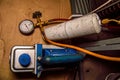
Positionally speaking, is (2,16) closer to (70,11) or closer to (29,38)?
(29,38)

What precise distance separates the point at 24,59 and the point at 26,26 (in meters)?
0.26

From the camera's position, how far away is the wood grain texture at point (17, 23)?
1.13m

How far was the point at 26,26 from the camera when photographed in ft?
3.71

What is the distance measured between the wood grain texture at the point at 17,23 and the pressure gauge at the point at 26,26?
5cm

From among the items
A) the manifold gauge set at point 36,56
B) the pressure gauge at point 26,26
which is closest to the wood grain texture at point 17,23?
the pressure gauge at point 26,26

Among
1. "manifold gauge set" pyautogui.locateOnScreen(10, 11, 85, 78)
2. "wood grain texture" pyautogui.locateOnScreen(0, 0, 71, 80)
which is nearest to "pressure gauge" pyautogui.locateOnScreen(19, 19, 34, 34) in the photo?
"wood grain texture" pyautogui.locateOnScreen(0, 0, 71, 80)

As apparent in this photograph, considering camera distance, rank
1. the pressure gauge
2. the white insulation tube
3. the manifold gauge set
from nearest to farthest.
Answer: the white insulation tube
the manifold gauge set
the pressure gauge

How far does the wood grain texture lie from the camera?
3.72 ft

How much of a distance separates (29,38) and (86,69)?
0.43 meters

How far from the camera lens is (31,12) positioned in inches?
48.3

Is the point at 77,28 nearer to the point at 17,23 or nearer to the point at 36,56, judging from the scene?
the point at 36,56

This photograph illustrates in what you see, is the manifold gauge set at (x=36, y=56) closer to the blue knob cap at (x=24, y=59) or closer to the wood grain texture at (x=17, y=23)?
the blue knob cap at (x=24, y=59)

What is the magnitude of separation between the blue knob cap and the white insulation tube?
0.59ft

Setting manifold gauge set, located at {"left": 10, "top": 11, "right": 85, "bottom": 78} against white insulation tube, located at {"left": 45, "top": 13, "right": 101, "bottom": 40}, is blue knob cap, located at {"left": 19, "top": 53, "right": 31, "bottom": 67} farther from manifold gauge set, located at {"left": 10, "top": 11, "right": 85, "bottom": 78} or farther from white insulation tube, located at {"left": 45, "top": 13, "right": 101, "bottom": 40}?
white insulation tube, located at {"left": 45, "top": 13, "right": 101, "bottom": 40}
